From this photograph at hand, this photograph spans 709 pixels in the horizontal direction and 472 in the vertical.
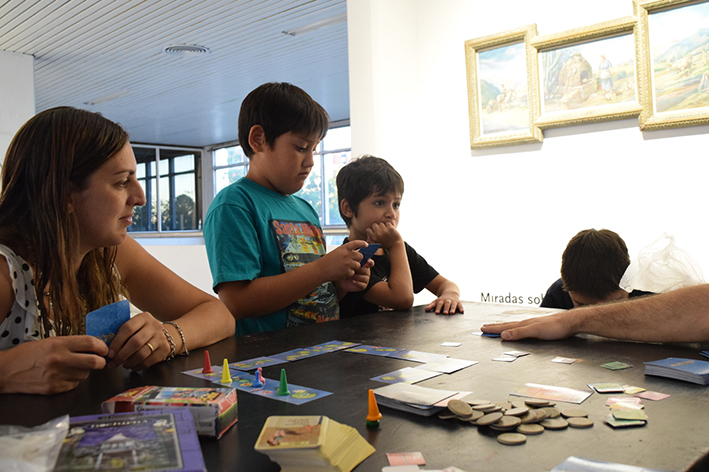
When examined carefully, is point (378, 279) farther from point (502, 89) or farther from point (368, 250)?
point (502, 89)

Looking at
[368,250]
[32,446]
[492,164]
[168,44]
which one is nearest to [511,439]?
[32,446]

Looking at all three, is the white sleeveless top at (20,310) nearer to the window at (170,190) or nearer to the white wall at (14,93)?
the white wall at (14,93)

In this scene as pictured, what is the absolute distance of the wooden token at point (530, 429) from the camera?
726mm

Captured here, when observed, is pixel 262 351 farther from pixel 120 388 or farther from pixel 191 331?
pixel 120 388

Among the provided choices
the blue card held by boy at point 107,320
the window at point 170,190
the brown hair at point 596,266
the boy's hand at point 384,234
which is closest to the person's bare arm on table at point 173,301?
the blue card held by boy at point 107,320

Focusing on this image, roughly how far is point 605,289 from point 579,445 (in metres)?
1.45

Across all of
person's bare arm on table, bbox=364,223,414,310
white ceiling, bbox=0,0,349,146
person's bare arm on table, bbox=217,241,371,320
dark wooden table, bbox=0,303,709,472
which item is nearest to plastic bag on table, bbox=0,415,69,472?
dark wooden table, bbox=0,303,709,472

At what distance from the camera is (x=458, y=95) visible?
3994mm

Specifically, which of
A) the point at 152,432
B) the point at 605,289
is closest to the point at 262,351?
the point at 152,432

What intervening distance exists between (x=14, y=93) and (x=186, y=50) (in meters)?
2.02

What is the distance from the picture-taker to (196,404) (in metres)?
0.74

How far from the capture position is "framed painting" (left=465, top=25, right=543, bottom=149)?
365 cm

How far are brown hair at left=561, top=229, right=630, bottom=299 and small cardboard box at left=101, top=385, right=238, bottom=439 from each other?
5.18ft

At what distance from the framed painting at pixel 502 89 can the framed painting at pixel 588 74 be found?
0.07 m
